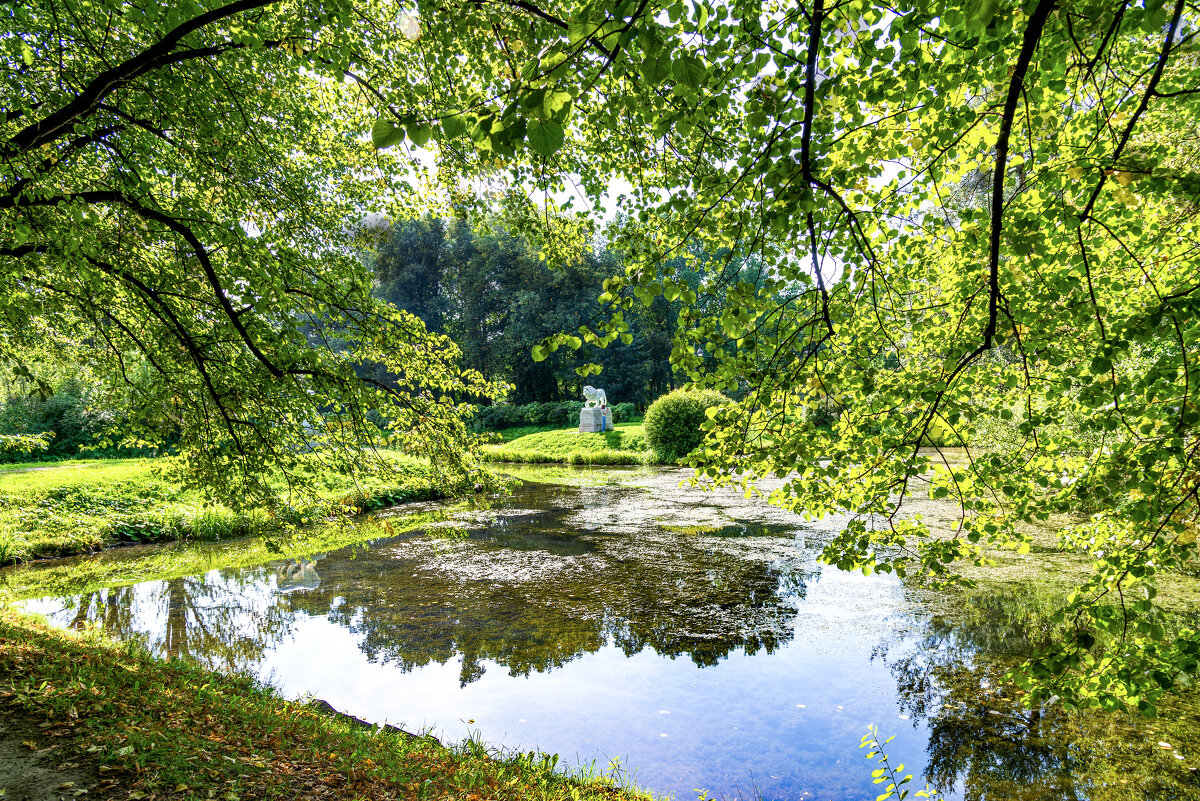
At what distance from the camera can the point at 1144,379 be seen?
2635 millimetres

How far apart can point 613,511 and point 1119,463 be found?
13.1 meters

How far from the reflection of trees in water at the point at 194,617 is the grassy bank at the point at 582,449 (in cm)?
1797

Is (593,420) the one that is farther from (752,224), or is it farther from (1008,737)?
(752,224)

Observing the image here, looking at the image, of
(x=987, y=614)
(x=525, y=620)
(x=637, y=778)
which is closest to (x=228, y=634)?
(x=525, y=620)

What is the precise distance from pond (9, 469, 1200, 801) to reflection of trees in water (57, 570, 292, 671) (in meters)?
0.04

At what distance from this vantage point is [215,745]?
3.83 m

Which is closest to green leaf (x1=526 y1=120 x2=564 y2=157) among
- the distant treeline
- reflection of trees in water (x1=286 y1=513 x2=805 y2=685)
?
reflection of trees in water (x1=286 y1=513 x2=805 y2=685)

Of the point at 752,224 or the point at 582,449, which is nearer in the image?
the point at 752,224

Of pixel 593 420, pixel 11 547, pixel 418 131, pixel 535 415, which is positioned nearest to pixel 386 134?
pixel 418 131

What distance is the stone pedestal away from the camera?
3362cm

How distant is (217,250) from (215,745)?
162 inches

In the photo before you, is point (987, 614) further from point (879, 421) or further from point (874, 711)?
point (879, 421)

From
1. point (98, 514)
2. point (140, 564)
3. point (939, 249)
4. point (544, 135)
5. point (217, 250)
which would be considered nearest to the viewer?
point (544, 135)

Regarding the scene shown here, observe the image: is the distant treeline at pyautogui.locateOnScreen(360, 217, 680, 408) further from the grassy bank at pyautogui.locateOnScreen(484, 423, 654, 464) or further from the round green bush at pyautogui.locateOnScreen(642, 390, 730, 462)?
the round green bush at pyautogui.locateOnScreen(642, 390, 730, 462)
